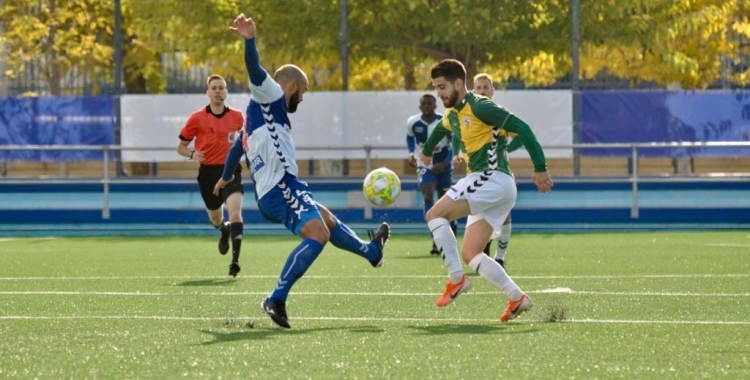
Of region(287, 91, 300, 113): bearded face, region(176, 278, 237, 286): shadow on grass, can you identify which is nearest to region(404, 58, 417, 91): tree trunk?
region(176, 278, 237, 286): shadow on grass

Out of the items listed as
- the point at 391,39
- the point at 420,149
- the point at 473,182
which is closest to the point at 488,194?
the point at 473,182

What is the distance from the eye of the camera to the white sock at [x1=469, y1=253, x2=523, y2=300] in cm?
983

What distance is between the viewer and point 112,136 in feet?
88.9

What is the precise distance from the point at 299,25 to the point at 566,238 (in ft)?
27.8

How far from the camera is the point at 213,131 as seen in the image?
1573 cm

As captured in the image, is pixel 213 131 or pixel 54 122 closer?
pixel 213 131

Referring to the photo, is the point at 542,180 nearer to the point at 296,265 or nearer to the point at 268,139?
the point at 296,265

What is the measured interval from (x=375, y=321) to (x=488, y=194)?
1.23 m

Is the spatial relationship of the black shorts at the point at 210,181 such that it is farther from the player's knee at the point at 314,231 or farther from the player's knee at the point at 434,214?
the player's knee at the point at 314,231

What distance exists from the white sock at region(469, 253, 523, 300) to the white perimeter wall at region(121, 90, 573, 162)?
15.0 metres

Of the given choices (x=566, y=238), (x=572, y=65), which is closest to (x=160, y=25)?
(x=572, y=65)

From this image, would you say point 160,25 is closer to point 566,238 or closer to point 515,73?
point 515,73

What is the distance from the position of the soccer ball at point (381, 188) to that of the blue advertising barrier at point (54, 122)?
13782 mm

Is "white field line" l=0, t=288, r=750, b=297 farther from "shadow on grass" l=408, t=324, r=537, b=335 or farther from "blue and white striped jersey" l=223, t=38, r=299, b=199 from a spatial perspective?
"shadow on grass" l=408, t=324, r=537, b=335
